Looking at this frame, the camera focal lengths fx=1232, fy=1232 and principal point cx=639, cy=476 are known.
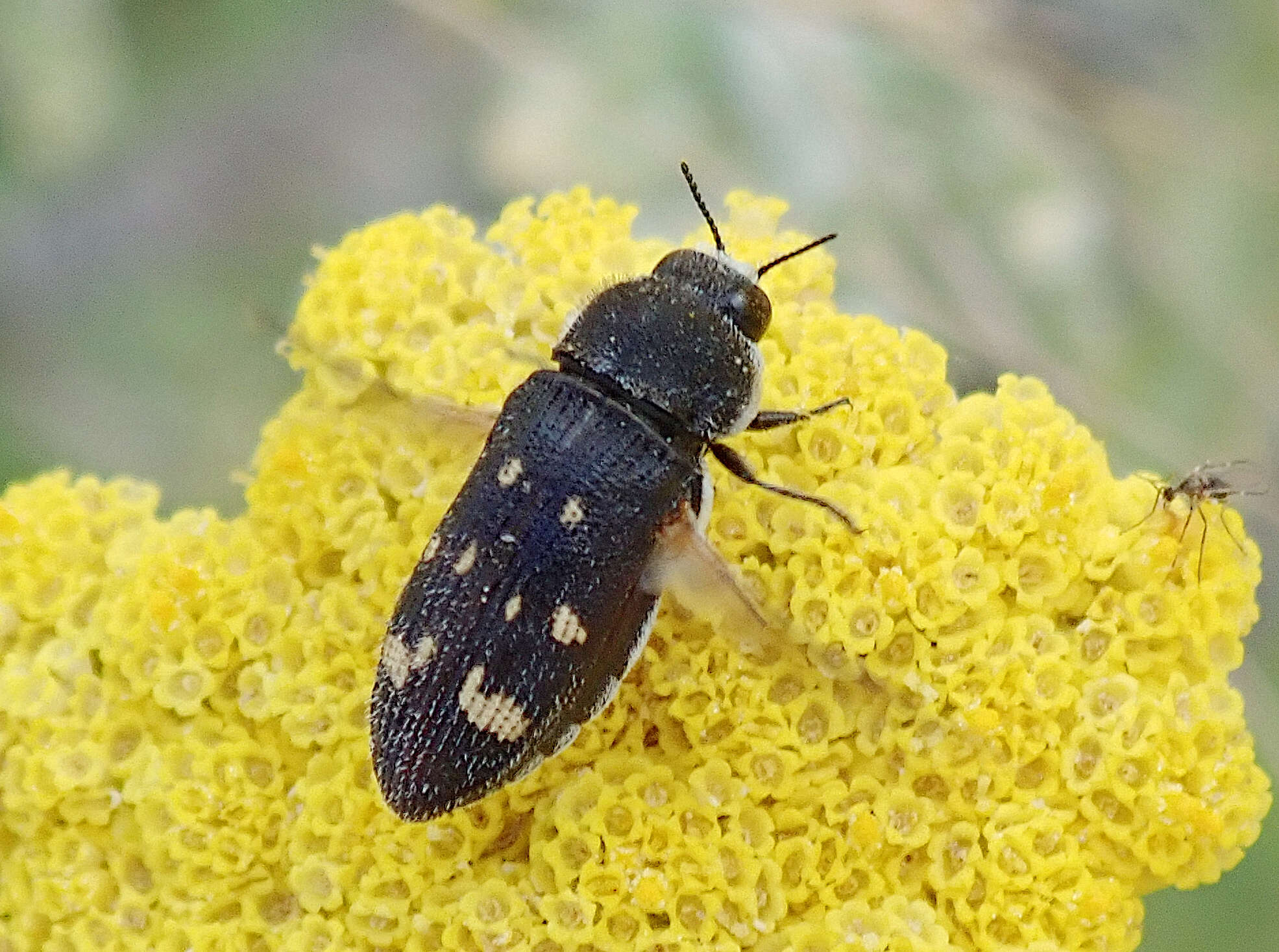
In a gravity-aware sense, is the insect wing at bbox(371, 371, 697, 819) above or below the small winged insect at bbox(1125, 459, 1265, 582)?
below

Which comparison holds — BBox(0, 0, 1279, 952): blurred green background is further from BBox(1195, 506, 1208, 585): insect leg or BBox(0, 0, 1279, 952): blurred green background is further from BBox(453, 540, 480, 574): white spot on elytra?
BBox(453, 540, 480, 574): white spot on elytra

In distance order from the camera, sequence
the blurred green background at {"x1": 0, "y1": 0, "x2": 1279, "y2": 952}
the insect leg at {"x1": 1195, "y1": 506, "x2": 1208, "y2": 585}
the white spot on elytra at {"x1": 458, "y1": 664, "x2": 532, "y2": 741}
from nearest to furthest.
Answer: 1. the white spot on elytra at {"x1": 458, "y1": 664, "x2": 532, "y2": 741}
2. the insect leg at {"x1": 1195, "y1": 506, "x2": 1208, "y2": 585}
3. the blurred green background at {"x1": 0, "y1": 0, "x2": 1279, "y2": 952}

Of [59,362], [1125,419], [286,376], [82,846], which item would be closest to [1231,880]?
[1125,419]

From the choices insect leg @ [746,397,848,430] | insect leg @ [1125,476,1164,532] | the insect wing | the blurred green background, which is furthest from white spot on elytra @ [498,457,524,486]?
the blurred green background

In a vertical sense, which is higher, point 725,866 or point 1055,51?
point 1055,51

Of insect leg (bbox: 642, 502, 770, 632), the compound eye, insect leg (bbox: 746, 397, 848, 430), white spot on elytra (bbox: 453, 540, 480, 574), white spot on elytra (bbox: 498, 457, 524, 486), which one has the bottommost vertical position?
white spot on elytra (bbox: 453, 540, 480, 574)

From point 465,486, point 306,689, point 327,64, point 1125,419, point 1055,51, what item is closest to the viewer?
point 465,486

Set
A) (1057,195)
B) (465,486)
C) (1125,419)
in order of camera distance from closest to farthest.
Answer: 1. (465,486)
2. (1125,419)
3. (1057,195)

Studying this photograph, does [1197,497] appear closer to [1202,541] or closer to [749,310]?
[1202,541]

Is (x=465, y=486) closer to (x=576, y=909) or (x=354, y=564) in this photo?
(x=354, y=564)
